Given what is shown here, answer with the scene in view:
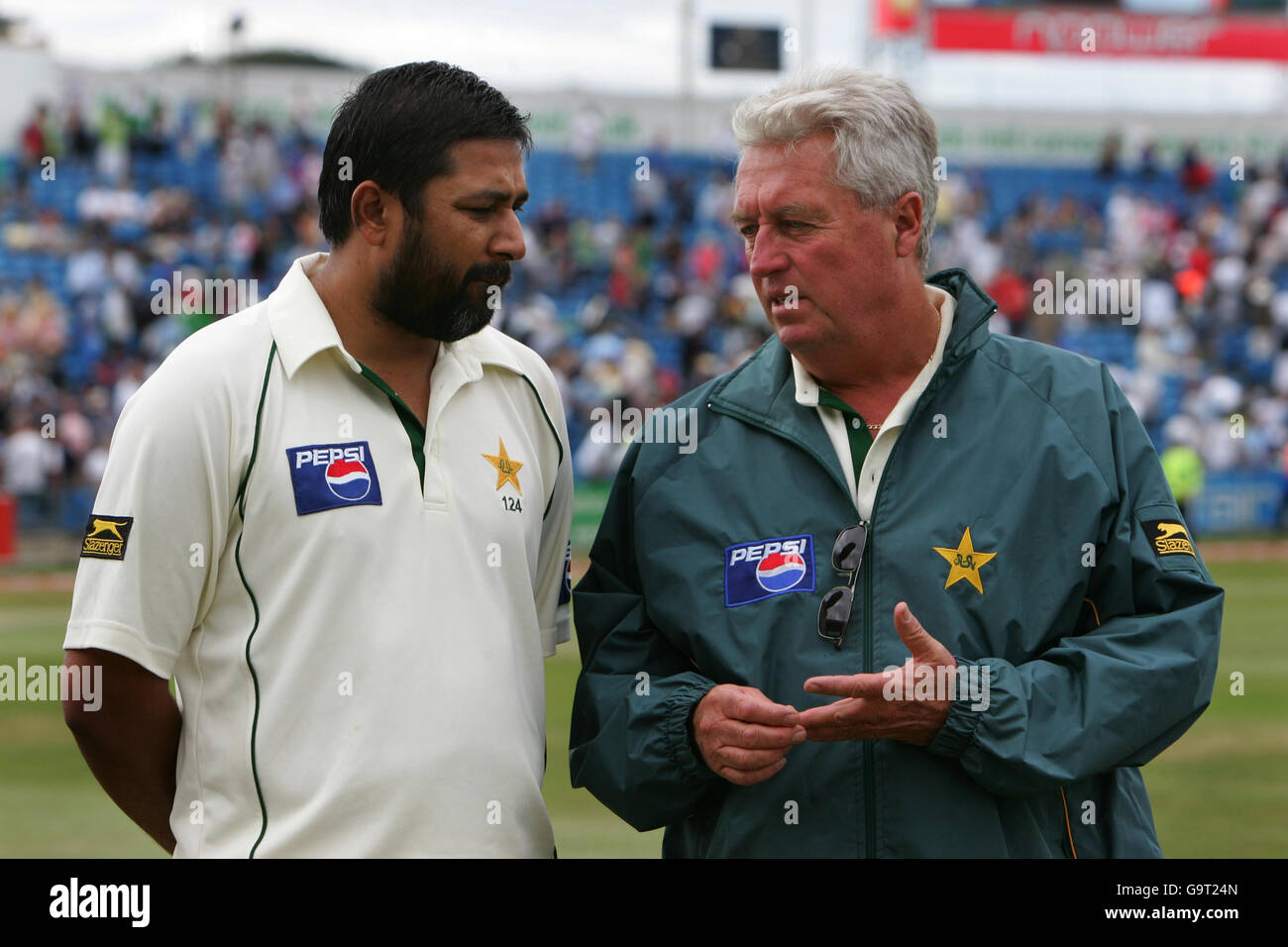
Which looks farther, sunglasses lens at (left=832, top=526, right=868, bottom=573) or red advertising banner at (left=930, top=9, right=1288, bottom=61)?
red advertising banner at (left=930, top=9, right=1288, bottom=61)

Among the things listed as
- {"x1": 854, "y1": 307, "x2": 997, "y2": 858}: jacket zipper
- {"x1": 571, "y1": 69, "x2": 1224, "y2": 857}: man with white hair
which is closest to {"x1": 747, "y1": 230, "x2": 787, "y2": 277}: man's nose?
{"x1": 571, "y1": 69, "x2": 1224, "y2": 857}: man with white hair

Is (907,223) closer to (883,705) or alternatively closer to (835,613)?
(835,613)

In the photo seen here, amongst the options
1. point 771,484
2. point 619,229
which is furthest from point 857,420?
point 619,229

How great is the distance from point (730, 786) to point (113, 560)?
127 cm

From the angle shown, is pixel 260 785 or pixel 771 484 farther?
pixel 771 484

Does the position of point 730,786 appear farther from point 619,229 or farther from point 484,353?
point 619,229

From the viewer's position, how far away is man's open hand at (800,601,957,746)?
275 centimetres

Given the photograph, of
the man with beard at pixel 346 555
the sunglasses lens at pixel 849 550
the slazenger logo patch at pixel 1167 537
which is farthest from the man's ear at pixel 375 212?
the slazenger logo patch at pixel 1167 537

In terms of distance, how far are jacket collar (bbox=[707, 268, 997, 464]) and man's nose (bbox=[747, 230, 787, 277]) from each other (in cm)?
16

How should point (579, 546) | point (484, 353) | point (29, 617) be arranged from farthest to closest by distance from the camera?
1. point (579, 546)
2. point (29, 617)
3. point (484, 353)

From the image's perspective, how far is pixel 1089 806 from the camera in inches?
120

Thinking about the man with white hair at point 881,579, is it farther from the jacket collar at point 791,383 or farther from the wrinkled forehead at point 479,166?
the wrinkled forehead at point 479,166

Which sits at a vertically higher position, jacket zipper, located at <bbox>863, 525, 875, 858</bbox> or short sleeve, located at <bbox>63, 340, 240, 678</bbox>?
short sleeve, located at <bbox>63, 340, 240, 678</bbox>

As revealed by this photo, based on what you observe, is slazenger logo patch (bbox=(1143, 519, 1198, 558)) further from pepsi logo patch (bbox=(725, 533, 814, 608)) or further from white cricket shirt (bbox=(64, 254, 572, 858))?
white cricket shirt (bbox=(64, 254, 572, 858))
